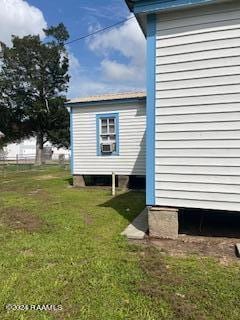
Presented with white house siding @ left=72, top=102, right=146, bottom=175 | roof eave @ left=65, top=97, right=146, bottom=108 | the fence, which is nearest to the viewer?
roof eave @ left=65, top=97, right=146, bottom=108

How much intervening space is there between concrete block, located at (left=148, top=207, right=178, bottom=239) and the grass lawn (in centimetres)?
50

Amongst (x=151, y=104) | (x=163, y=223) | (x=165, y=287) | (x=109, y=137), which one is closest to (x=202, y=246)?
(x=163, y=223)

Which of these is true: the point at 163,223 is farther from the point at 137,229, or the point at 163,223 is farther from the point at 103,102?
the point at 103,102

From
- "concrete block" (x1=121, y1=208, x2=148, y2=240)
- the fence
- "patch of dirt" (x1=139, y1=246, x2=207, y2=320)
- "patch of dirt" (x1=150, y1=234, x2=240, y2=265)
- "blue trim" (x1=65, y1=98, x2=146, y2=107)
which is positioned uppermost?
"blue trim" (x1=65, y1=98, x2=146, y2=107)

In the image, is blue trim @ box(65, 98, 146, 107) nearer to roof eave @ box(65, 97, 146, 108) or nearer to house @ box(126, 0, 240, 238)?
roof eave @ box(65, 97, 146, 108)

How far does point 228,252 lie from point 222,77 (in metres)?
2.52

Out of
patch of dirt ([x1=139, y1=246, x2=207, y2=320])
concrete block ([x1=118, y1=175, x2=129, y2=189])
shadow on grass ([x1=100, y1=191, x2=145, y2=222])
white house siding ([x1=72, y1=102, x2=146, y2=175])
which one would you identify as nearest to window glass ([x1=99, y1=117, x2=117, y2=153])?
white house siding ([x1=72, y1=102, x2=146, y2=175])

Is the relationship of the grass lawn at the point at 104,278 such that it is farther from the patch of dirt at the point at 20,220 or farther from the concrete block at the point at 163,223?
the concrete block at the point at 163,223

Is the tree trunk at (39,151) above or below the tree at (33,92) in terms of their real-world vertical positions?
below

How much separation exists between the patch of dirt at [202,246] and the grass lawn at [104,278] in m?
0.20

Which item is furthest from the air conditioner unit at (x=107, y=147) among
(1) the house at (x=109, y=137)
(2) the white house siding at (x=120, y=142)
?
(2) the white house siding at (x=120, y=142)

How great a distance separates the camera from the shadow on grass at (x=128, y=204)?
7.27 m

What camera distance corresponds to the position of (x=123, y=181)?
39.8ft

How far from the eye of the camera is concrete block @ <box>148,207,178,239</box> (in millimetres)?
5215
